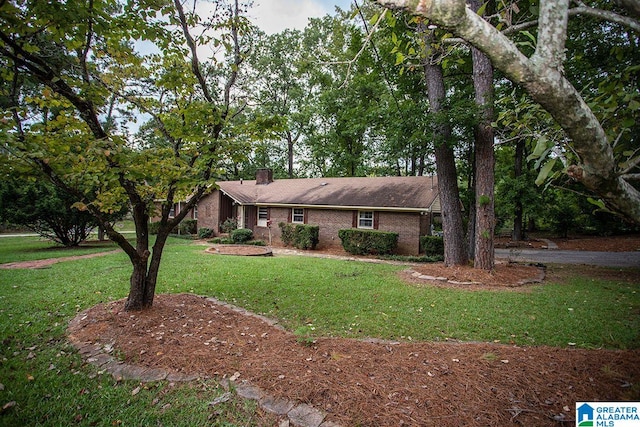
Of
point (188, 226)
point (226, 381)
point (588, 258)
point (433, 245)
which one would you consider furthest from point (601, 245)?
point (188, 226)

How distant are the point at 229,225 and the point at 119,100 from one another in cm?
A: 1532

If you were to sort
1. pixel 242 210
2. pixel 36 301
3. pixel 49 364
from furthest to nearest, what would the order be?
pixel 242 210, pixel 36 301, pixel 49 364

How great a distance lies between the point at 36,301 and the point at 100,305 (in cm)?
157

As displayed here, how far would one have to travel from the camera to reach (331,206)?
16641 millimetres

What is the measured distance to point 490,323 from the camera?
5.18m

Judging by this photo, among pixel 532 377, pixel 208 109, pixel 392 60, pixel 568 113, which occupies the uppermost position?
pixel 392 60

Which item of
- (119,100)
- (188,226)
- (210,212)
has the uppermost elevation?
(119,100)

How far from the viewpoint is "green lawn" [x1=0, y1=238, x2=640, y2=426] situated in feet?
9.45

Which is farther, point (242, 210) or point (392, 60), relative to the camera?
point (242, 210)

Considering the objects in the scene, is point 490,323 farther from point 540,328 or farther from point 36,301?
point 36,301

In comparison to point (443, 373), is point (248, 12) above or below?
above

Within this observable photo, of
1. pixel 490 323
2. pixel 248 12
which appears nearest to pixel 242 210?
pixel 248 12

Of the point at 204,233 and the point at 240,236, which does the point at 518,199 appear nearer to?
the point at 240,236

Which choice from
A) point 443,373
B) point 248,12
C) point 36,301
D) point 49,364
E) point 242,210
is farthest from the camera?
point 242,210
